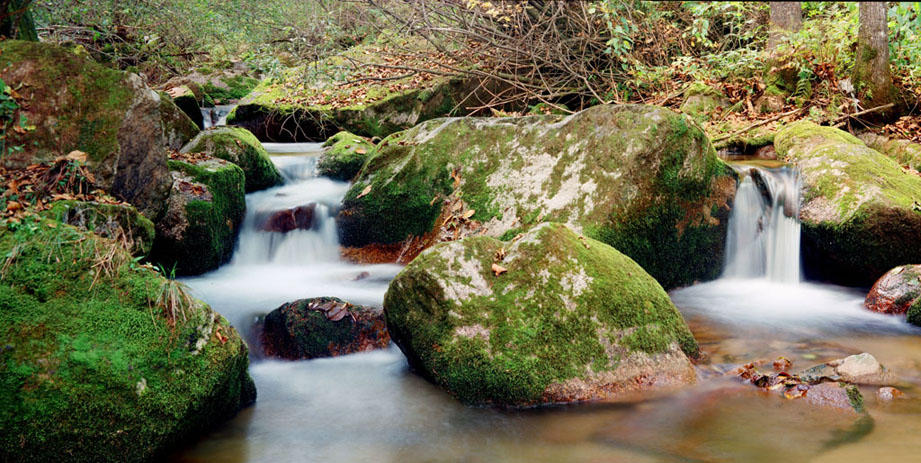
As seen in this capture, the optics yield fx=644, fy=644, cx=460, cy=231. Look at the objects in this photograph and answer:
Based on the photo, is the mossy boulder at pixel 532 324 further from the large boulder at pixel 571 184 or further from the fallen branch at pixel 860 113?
the fallen branch at pixel 860 113

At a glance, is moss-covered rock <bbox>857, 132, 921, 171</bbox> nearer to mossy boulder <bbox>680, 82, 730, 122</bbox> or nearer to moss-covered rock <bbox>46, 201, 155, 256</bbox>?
mossy boulder <bbox>680, 82, 730, 122</bbox>

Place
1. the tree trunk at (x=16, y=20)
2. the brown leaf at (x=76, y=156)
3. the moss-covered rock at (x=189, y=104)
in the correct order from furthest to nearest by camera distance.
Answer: the moss-covered rock at (x=189, y=104), the tree trunk at (x=16, y=20), the brown leaf at (x=76, y=156)

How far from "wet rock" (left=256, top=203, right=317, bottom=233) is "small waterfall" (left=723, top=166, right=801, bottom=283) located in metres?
5.05

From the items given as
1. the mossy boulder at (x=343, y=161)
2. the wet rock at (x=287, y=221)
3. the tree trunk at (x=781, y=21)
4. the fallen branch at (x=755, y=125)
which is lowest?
the wet rock at (x=287, y=221)

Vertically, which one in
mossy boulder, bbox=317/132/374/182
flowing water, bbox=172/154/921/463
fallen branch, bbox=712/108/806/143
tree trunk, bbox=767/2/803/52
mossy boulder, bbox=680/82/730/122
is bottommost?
flowing water, bbox=172/154/921/463

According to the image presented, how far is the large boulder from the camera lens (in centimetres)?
665

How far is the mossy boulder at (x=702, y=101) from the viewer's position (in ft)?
37.0

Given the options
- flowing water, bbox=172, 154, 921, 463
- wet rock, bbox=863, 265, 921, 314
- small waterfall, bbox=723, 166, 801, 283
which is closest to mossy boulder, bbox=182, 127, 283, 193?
flowing water, bbox=172, 154, 921, 463

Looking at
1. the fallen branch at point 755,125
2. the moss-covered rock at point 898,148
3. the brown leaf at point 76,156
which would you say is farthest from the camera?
the fallen branch at point 755,125

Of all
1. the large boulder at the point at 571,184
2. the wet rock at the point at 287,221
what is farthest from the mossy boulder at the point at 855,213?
the wet rock at the point at 287,221

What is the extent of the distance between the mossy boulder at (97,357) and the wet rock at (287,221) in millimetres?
3796

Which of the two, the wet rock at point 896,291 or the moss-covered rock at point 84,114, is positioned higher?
the moss-covered rock at point 84,114

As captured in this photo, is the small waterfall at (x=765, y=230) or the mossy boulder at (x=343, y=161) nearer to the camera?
the small waterfall at (x=765, y=230)

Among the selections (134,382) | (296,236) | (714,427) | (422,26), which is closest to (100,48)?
(422,26)
